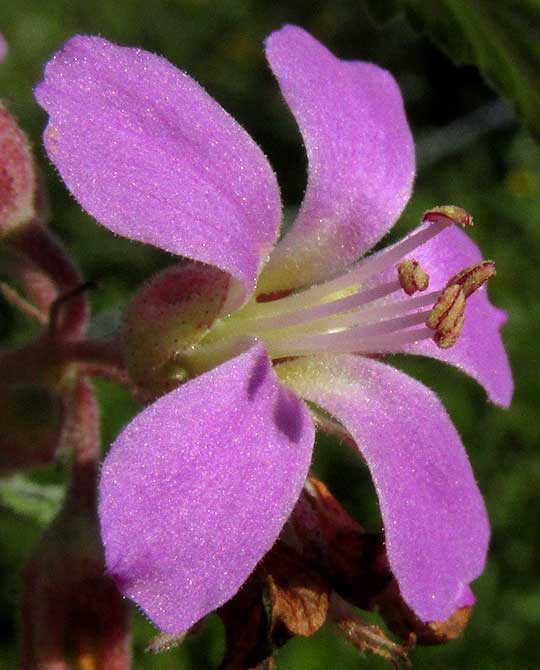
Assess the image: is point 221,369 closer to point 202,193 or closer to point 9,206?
point 202,193

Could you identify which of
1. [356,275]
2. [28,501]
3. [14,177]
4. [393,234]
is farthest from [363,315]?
[393,234]

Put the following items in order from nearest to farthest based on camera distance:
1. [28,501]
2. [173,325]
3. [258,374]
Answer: [258,374], [173,325], [28,501]

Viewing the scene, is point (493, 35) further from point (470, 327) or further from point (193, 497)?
point (193, 497)

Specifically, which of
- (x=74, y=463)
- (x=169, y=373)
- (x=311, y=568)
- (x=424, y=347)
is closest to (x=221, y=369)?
(x=169, y=373)

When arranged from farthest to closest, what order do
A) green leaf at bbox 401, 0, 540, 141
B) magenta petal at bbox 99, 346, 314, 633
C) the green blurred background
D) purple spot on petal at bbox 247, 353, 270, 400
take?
the green blurred background, green leaf at bbox 401, 0, 540, 141, purple spot on petal at bbox 247, 353, 270, 400, magenta petal at bbox 99, 346, 314, 633

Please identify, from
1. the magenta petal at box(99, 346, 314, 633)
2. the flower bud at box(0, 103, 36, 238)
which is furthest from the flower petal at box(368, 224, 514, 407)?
the flower bud at box(0, 103, 36, 238)

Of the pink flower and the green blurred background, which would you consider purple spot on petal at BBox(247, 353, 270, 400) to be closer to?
the pink flower

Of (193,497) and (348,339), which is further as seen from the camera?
(348,339)
